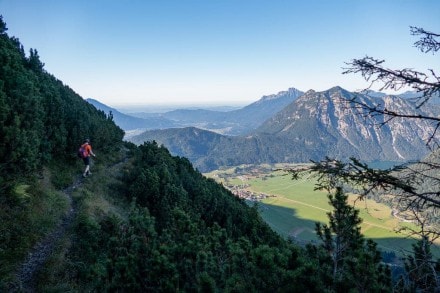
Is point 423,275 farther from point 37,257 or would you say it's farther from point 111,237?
point 37,257

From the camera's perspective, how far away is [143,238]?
10547mm

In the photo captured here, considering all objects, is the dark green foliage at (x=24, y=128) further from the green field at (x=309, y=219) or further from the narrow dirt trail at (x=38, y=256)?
the green field at (x=309, y=219)

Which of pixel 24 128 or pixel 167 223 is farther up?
pixel 24 128

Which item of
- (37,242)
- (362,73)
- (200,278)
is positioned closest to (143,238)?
(200,278)

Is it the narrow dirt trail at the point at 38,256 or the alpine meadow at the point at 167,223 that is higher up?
the alpine meadow at the point at 167,223

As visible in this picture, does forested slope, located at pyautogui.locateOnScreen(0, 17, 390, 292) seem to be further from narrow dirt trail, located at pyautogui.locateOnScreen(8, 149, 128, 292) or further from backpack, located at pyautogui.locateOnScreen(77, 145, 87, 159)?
backpack, located at pyautogui.locateOnScreen(77, 145, 87, 159)

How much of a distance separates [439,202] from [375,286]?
3730mm

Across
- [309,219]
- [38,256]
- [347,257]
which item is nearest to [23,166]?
[38,256]

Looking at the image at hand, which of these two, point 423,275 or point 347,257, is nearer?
point 423,275

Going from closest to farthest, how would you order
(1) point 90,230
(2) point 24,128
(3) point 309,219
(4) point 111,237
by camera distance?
(4) point 111,237, (1) point 90,230, (2) point 24,128, (3) point 309,219

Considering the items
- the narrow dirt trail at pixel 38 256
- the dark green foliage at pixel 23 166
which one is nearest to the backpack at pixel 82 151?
the dark green foliage at pixel 23 166

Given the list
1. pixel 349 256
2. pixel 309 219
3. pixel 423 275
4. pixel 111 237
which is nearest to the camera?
pixel 423 275

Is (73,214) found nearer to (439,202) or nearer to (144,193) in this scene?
(144,193)

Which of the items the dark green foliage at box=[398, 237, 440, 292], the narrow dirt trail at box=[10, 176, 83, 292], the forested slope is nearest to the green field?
the forested slope
